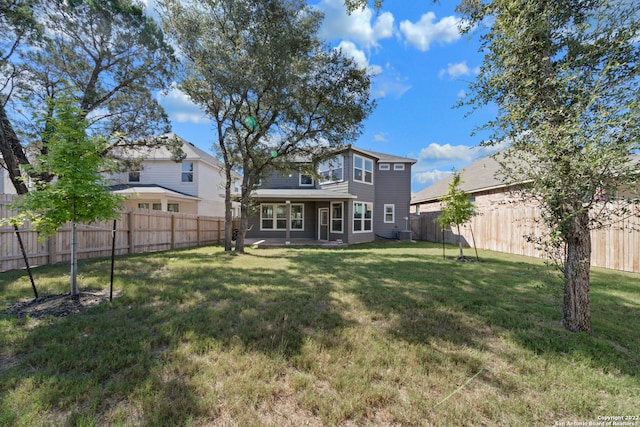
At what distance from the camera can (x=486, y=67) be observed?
377cm

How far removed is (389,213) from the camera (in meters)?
17.9

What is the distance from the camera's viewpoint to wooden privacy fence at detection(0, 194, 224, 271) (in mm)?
6566

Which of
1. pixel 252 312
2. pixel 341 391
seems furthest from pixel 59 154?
pixel 341 391

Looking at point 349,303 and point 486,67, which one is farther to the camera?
point 349,303

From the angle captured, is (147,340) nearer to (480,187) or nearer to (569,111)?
(569,111)

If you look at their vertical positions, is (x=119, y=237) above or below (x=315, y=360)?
above

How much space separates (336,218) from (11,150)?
43.1 ft

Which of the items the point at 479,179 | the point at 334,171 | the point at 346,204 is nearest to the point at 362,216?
the point at 346,204

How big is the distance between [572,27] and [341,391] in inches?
197

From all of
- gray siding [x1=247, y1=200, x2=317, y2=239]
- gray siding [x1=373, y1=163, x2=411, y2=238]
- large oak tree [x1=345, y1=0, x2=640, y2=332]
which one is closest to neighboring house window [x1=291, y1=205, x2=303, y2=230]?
gray siding [x1=247, y1=200, x2=317, y2=239]

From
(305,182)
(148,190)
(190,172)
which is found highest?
(190,172)

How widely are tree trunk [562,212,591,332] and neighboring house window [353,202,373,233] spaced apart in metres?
12.2

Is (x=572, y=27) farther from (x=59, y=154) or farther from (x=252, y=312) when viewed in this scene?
(x=59, y=154)

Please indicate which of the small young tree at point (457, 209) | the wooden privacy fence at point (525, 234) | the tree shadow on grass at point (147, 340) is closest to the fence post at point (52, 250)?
the tree shadow on grass at point (147, 340)
